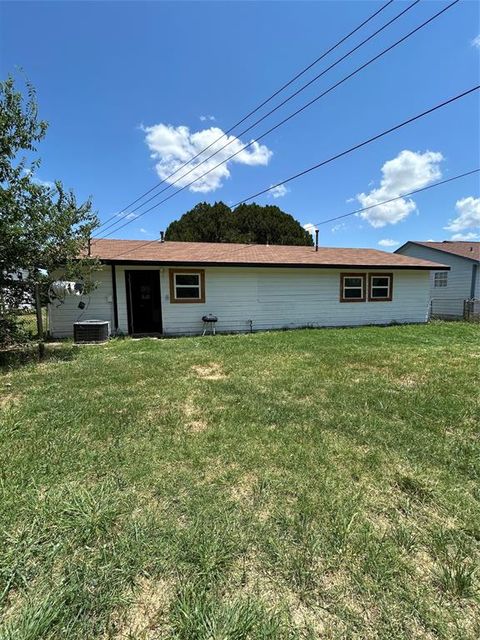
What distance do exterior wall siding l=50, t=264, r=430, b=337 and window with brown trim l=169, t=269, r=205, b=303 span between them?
6.2 inches

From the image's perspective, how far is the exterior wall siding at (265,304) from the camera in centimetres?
1052

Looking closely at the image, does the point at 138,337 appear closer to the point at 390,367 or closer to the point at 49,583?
the point at 390,367

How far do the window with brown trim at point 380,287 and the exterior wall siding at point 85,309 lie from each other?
9.46 m

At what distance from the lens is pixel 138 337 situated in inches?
419

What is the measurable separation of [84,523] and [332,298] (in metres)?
11.7

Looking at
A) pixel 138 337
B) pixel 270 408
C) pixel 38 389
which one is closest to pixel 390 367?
pixel 270 408

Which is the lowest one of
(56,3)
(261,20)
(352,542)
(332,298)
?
(352,542)

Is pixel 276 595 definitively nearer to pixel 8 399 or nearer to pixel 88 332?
pixel 8 399

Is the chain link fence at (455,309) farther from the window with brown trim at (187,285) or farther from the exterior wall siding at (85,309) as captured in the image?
the exterior wall siding at (85,309)

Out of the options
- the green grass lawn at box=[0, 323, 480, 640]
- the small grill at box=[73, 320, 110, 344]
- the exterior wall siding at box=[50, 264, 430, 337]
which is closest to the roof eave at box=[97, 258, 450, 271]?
the exterior wall siding at box=[50, 264, 430, 337]

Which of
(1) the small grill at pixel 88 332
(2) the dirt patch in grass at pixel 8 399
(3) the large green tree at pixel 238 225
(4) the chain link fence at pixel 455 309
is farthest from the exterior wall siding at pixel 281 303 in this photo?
(3) the large green tree at pixel 238 225

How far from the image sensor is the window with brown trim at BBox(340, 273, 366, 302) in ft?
42.7

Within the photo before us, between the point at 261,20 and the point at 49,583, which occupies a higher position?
the point at 261,20

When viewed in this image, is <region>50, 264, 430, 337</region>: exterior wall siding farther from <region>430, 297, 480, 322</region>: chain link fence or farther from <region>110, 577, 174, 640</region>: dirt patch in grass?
<region>110, 577, 174, 640</region>: dirt patch in grass
